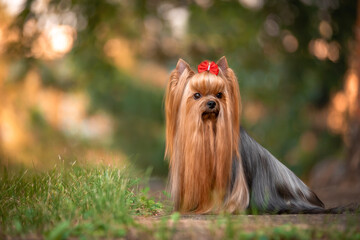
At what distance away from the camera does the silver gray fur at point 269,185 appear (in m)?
4.57

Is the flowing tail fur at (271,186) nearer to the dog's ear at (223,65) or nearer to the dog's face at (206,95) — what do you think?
the dog's face at (206,95)

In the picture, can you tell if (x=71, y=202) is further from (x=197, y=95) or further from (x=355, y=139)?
(x=355, y=139)

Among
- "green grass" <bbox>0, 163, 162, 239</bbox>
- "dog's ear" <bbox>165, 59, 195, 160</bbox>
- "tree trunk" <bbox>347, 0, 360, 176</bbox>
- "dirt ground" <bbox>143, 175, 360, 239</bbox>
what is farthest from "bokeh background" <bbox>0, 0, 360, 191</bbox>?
"dirt ground" <bbox>143, 175, 360, 239</bbox>

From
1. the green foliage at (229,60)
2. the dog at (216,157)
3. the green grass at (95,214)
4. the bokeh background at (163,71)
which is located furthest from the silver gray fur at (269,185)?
the green foliage at (229,60)

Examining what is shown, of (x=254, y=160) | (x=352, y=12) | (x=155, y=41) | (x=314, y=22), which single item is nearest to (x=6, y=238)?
(x=254, y=160)

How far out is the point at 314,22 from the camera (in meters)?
9.88

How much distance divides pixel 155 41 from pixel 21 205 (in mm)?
11026

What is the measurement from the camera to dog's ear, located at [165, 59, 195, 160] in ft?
15.4

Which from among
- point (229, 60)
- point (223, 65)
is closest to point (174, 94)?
point (223, 65)

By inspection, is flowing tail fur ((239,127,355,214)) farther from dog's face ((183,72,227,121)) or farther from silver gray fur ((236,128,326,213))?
dog's face ((183,72,227,121))

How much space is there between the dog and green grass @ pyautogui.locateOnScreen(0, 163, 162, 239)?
0.52m

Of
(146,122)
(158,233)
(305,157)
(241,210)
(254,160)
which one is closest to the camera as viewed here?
(158,233)

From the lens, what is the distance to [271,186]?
4.68 meters

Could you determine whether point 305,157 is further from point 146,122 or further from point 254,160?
point 254,160
